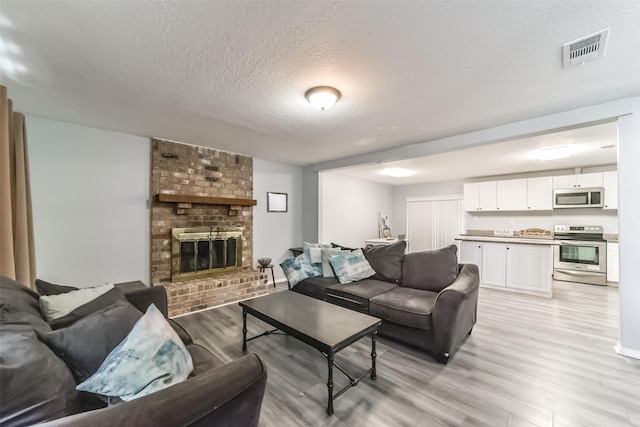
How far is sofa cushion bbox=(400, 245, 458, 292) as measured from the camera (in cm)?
296

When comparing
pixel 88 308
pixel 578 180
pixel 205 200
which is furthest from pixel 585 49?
pixel 578 180

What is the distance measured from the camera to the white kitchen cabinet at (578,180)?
4.81 m

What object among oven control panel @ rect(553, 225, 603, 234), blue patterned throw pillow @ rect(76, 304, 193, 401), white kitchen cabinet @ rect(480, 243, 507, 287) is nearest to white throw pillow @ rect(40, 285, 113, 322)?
blue patterned throw pillow @ rect(76, 304, 193, 401)

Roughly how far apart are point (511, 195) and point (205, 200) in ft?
20.0

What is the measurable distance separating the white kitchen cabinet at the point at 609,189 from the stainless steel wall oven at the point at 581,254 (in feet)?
1.73

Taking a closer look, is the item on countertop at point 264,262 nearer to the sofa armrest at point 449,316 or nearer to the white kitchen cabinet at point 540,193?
the sofa armrest at point 449,316

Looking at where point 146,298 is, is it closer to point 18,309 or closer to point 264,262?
point 18,309

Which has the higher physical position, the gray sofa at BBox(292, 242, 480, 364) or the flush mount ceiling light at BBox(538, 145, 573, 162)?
the flush mount ceiling light at BBox(538, 145, 573, 162)

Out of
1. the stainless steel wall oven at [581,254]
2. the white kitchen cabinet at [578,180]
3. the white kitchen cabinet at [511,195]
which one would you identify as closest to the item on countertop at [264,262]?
the white kitchen cabinet at [511,195]

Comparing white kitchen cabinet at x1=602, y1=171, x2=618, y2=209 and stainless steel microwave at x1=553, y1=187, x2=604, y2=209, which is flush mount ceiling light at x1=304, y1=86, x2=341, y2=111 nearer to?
stainless steel microwave at x1=553, y1=187, x2=604, y2=209

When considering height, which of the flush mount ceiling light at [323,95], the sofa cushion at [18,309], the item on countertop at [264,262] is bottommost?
the item on countertop at [264,262]

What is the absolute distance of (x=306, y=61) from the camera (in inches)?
72.9

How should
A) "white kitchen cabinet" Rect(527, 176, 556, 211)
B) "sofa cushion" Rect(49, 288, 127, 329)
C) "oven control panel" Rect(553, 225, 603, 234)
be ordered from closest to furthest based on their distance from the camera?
"sofa cushion" Rect(49, 288, 127, 329) → "oven control panel" Rect(553, 225, 603, 234) → "white kitchen cabinet" Rect(527, 176, 556, 211)

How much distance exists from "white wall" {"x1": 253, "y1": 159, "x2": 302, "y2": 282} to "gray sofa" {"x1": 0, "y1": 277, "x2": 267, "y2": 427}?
3731 mm
